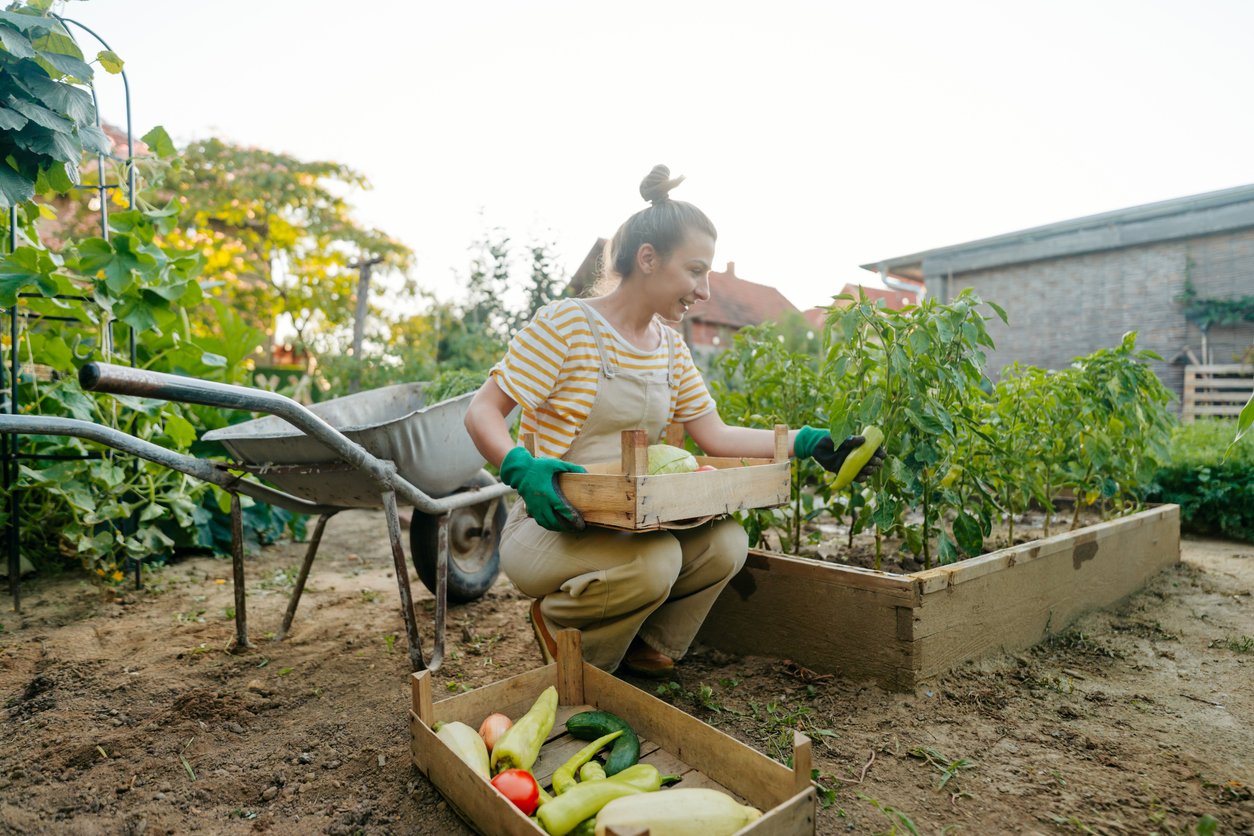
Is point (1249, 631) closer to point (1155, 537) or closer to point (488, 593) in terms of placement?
point (1155, 537)

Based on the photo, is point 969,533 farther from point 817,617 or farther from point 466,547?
point 466,547

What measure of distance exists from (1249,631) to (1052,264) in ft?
30.1

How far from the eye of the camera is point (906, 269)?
1254 centimetres

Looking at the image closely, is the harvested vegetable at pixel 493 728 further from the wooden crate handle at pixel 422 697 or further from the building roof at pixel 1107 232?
the building roof at pixel 1107 232

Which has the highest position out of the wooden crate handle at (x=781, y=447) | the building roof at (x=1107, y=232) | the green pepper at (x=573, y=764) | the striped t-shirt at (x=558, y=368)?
the building roof at (x=1107, y=232)

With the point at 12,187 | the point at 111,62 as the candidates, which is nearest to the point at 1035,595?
the point at 12,187

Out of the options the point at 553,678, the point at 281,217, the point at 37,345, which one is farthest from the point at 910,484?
the point at 281,217

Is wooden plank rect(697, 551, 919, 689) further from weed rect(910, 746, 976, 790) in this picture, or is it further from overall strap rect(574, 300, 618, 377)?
overall strap rect(574, 300, 618, 377)

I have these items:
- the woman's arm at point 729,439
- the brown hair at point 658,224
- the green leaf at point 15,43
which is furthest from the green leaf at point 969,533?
the green leaf at point 15,43

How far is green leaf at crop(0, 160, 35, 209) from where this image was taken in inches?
80.6

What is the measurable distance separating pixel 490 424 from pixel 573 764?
36.3 inches

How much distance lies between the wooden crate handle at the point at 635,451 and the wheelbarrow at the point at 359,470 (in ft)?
2.70

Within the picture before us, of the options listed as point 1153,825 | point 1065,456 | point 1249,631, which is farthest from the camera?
point 1065,456

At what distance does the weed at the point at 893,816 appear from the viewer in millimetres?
1486
